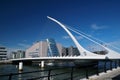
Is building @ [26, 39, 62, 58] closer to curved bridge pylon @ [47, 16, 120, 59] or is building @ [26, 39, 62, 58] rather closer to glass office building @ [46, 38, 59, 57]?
glass office building @ [46, 38, 59, 57]

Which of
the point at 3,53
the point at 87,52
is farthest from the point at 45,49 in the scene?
the point at 87,52

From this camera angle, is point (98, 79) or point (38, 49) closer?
point (98, 79)

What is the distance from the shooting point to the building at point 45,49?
150 metres

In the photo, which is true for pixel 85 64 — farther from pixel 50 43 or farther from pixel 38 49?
pixel 38 49

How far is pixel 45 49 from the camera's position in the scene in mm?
177500

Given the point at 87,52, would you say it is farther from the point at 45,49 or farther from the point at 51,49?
the point at 45,49

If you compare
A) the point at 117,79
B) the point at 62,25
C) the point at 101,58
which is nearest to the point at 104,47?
the point at 101,58

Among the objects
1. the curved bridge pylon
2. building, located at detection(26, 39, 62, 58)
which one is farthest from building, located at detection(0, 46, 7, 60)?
the curved bridge pylon

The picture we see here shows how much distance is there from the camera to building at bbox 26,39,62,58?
490 ft

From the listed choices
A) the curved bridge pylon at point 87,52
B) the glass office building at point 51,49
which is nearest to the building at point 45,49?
the glass office building at point 51,49

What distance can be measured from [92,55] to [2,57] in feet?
346

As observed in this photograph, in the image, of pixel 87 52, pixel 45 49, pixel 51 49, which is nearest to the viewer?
pixel 87 52

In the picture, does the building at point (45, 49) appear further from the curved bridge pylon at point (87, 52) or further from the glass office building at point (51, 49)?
the curved bridge pylon at point (87, 52)

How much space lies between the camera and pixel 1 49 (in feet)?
510
